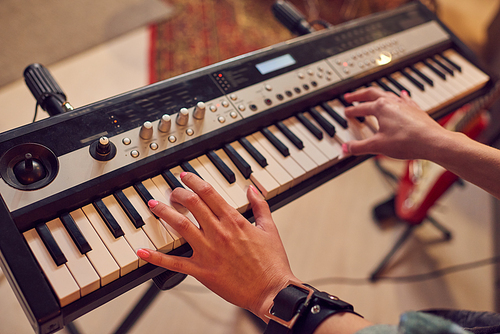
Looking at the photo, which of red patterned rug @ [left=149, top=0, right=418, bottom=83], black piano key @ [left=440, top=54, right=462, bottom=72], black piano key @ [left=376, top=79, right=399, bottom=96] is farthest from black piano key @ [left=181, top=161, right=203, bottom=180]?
red patterned rug @ [left=149, top=0, right=418, bottom=83]

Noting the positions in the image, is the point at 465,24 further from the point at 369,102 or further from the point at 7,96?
the point at 7,96

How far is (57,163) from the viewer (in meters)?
0.69

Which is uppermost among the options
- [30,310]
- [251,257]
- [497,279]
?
[30,310]

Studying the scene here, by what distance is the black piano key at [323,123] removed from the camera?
0.98 metres

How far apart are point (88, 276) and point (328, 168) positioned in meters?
0.61

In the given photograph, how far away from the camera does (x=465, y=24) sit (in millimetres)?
2256

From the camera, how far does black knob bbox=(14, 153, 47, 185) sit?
25.8 inches

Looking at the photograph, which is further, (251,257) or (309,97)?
(309,97)

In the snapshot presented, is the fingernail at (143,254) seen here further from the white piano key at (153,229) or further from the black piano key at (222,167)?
the black piano key at (222,167)

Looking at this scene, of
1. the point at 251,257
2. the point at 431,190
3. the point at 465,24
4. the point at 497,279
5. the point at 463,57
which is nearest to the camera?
the point at 251,257

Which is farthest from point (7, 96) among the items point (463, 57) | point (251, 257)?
point (463, 57)

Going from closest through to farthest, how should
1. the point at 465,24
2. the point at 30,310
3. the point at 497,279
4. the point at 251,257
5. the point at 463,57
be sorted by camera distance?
the point at 30,310
the point at 251,257
the point at 463,57
the point at 497,279
the point at 465,24

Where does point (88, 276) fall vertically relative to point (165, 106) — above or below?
below

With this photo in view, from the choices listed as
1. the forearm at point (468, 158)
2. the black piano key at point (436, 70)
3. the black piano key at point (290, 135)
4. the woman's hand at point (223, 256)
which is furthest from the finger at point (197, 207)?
the black piano key at point (436, 70)
